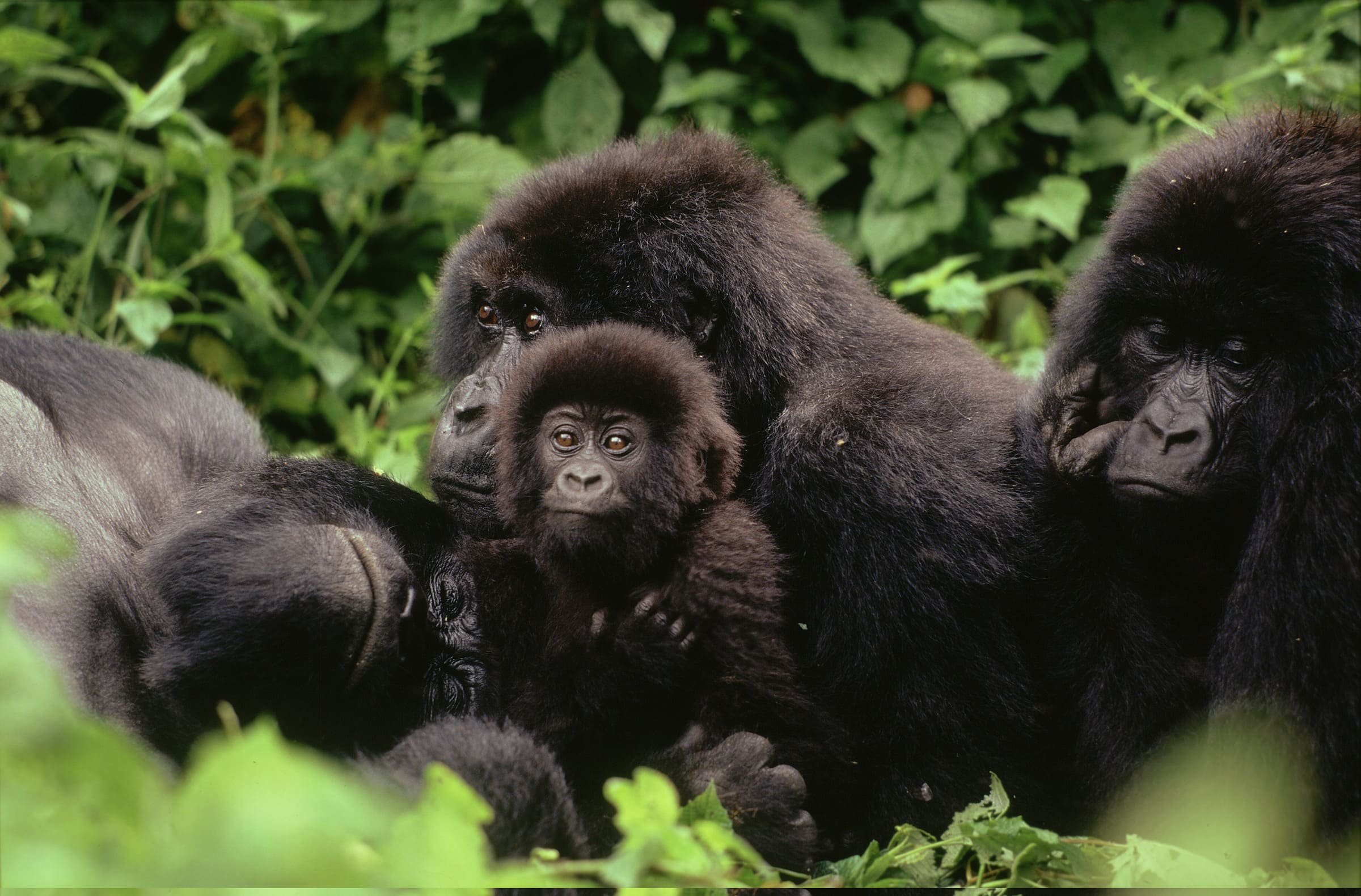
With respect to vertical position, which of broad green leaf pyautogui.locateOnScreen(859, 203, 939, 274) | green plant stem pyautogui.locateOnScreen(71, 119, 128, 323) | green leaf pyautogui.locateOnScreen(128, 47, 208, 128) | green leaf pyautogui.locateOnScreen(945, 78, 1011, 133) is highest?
green leaf pyautogui.locateOnScreen(945, 78, 1011, 133)

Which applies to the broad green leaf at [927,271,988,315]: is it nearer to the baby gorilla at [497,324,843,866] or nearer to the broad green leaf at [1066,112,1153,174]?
the broad green leaf at [1066,112,1153,174]

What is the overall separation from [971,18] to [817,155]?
803 millimetres

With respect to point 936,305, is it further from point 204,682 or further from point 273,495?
point 204,682

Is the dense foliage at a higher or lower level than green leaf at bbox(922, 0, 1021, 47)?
lower

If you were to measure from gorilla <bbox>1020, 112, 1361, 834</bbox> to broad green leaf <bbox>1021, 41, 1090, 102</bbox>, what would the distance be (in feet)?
9.17

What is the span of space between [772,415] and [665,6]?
324 cm

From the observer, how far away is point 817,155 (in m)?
5.27

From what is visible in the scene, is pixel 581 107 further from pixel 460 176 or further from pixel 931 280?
pixel 931 280

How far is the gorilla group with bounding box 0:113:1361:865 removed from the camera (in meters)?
2.20

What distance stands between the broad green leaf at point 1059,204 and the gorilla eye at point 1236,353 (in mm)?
2647

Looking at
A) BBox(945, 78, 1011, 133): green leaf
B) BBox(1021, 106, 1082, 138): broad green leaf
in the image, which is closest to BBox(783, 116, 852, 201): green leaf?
BBox(945, 78, 1011, 133): green leaf

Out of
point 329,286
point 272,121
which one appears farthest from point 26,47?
point 329,286

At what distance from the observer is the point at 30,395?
2918mm

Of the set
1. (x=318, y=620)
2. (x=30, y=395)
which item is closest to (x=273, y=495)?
(x=318, y=620)
